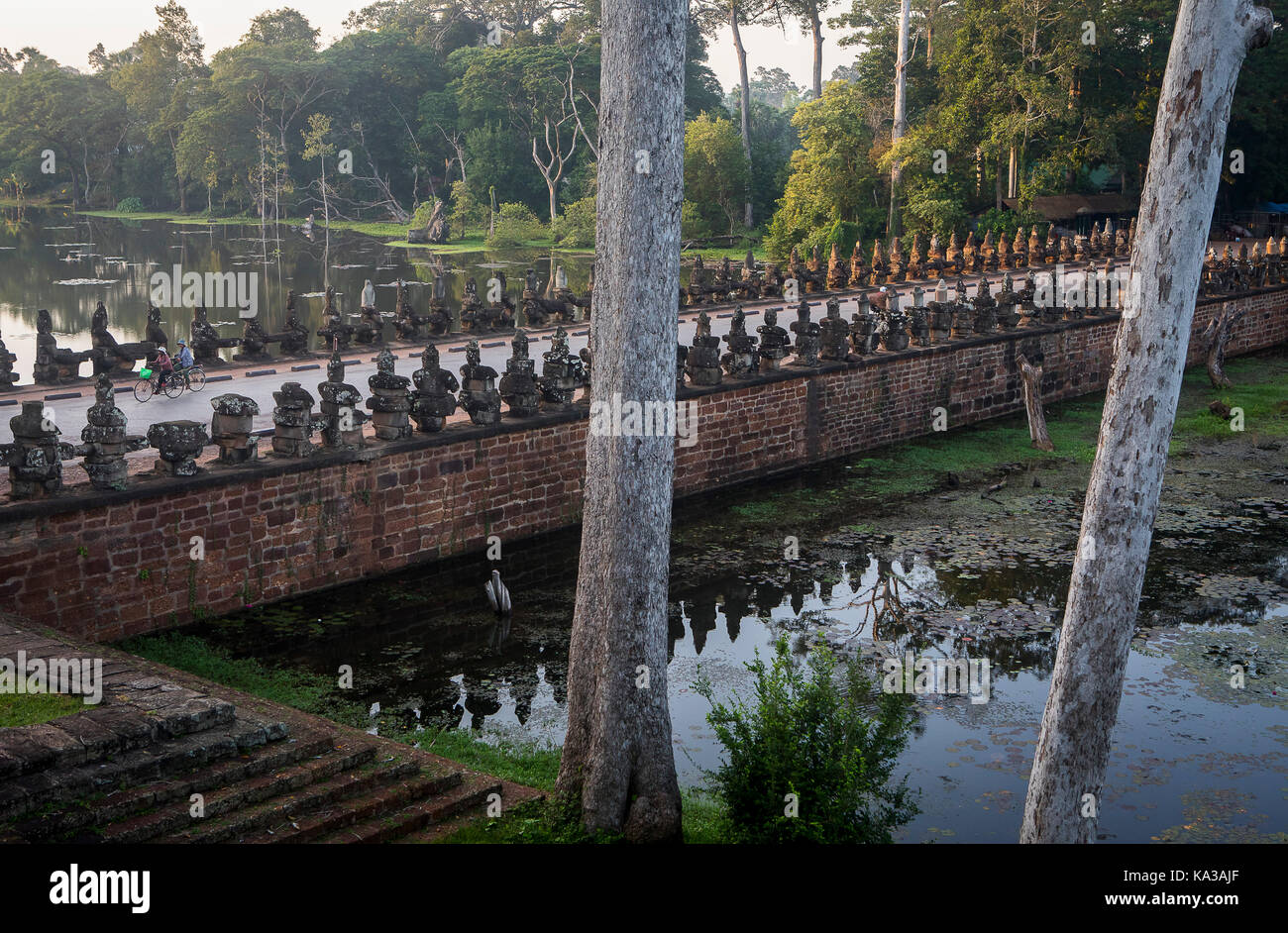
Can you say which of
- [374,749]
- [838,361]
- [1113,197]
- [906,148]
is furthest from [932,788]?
[1113,197]

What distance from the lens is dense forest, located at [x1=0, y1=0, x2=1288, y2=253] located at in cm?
4084

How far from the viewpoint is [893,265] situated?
3362cm

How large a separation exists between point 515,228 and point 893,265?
2395 centimetres

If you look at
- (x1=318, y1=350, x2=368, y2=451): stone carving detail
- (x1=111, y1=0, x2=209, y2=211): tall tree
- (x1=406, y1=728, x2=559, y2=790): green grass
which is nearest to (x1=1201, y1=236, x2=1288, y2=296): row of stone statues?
(x1=318, y1=350, x2=368, y2=451): stone carving detail

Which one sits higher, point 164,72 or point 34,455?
point 164,72

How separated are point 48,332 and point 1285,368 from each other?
2457cm

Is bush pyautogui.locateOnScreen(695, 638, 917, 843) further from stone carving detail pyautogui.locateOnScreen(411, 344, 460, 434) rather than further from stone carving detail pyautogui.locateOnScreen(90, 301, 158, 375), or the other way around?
stone carving detail pyautogui.locateOnScreen(90, 301, 158, 375)

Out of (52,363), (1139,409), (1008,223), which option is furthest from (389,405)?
(1008,223)

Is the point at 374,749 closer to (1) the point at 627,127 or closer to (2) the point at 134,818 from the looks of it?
(2) the point at 134,818

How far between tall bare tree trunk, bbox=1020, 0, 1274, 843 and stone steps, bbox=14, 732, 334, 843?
14.7 feet

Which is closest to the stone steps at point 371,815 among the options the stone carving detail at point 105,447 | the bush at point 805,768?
the bush at point 805,768

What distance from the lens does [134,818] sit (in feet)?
24.5

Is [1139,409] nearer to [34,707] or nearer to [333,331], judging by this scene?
[34,707]

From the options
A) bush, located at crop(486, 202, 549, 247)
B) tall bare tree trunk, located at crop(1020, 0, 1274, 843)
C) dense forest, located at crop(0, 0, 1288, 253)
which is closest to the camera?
tall bare tree trunk, located at crop(1020, 0, 1274, 843)
